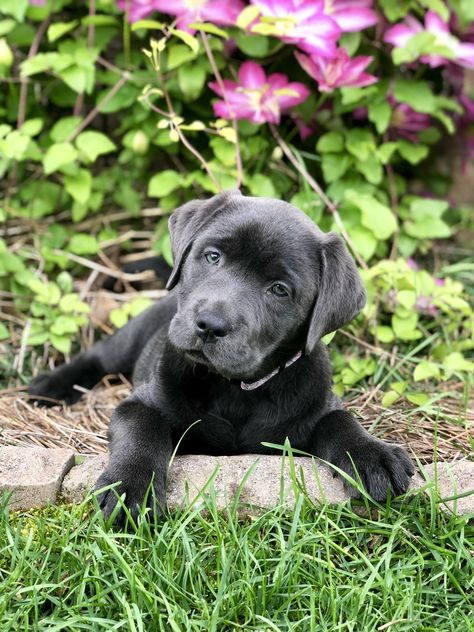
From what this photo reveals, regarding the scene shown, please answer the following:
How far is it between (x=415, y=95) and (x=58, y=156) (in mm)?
1947

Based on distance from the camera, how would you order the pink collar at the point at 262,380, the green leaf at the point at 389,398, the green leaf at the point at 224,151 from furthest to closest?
the green leaf at the point at 224,151 → the green leaf at the point at 389,398 → the pink collar at the point at 262,380

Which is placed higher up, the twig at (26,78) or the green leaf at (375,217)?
the twig at (26,78)

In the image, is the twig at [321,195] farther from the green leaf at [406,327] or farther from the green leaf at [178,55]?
the green leaf at [178,55]

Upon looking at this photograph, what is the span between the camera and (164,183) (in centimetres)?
440

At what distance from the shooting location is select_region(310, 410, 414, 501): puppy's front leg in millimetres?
2645

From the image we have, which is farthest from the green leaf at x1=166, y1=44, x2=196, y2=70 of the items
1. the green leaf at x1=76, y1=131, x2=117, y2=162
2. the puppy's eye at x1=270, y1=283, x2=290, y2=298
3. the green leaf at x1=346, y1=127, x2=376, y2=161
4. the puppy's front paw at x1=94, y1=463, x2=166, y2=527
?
the puppy's front paw at x1=94, y1=463, x2=166, y2=527

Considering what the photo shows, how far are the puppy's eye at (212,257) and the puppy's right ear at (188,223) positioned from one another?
0.12m

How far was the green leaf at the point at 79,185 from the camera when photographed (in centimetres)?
432

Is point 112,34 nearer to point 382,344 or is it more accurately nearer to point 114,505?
point 382,344

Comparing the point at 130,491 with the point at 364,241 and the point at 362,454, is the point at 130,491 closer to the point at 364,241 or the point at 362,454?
the point at 362,454

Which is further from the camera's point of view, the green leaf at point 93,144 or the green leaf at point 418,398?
the green leaf at point 93,144

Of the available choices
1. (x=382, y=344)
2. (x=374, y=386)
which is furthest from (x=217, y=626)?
(x=382, y=344)

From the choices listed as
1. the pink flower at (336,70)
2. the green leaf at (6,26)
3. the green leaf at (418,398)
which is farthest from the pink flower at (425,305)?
the green leaf at (6,26)

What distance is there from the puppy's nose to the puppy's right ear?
1.47ft
